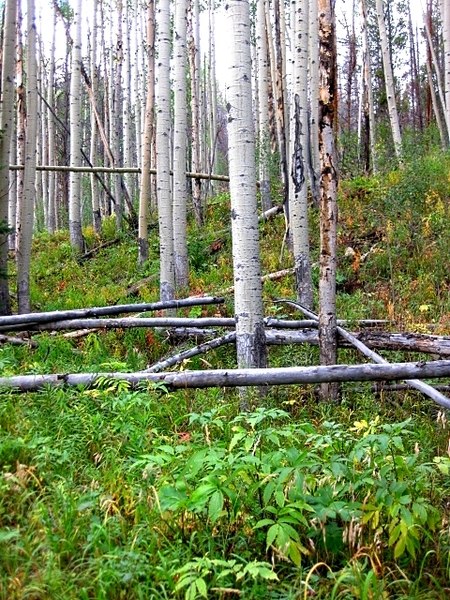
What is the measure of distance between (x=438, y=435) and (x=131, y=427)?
8.02 ft

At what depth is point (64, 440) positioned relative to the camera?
12.2ft

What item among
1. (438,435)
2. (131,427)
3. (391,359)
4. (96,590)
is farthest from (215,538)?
(391,359)

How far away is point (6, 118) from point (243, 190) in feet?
19.1

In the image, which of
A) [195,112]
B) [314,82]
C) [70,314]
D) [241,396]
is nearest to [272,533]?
[241,396]

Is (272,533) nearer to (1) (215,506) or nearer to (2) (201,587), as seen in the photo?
(1) (215,506)

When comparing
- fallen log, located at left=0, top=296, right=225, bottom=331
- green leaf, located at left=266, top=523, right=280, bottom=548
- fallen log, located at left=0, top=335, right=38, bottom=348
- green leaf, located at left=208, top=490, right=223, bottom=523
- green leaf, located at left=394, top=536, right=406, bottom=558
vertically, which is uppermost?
fallen log, located at left=0, top=296, right=225, bottom=331

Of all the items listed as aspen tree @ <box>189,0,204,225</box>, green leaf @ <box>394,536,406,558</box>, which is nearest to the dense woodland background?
green leaf @ <box>394,536,406,558</box>

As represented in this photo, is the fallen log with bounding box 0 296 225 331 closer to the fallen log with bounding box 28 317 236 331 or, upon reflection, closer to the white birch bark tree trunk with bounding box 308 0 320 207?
the fallen log with bounding box 28 317 236 331

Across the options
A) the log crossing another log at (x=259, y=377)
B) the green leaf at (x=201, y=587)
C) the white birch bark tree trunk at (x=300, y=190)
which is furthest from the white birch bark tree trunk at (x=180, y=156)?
the green leaf at (x=201, y=587)

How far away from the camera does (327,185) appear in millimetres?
5406

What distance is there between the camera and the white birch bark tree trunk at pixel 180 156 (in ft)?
32.6

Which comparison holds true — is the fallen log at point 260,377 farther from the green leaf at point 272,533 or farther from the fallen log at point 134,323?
the green leaf at point 272,533

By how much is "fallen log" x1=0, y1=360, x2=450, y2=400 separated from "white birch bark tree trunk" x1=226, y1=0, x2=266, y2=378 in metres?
0.65

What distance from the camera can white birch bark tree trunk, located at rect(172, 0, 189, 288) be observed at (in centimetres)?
993
